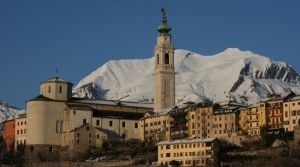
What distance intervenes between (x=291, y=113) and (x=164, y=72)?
123ft

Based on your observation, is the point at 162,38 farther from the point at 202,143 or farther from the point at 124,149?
the point at 202,143

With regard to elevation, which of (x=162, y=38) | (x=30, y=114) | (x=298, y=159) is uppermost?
(x=162, y=38)

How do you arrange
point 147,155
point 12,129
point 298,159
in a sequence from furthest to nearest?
point 12,129 < point 147,155 < point 298,159

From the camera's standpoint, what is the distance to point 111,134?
126 meters

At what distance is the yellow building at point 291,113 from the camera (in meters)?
101

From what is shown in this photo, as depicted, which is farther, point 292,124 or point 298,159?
point 292,124

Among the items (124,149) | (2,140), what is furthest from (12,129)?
(124,149)

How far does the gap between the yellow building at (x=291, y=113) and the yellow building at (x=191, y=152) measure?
30.7 feet

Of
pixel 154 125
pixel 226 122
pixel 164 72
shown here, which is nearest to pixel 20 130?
pixel 154 125

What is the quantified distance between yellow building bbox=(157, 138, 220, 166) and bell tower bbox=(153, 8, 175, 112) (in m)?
29.6

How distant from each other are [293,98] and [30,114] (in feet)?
137

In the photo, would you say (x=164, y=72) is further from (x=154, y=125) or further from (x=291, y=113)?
(x=291, y=113)

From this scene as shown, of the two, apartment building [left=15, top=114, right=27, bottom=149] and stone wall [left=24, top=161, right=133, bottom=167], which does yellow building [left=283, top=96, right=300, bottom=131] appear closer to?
stone wall [left=24, top=161, right=133, bottom=167]

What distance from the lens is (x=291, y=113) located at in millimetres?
101625
